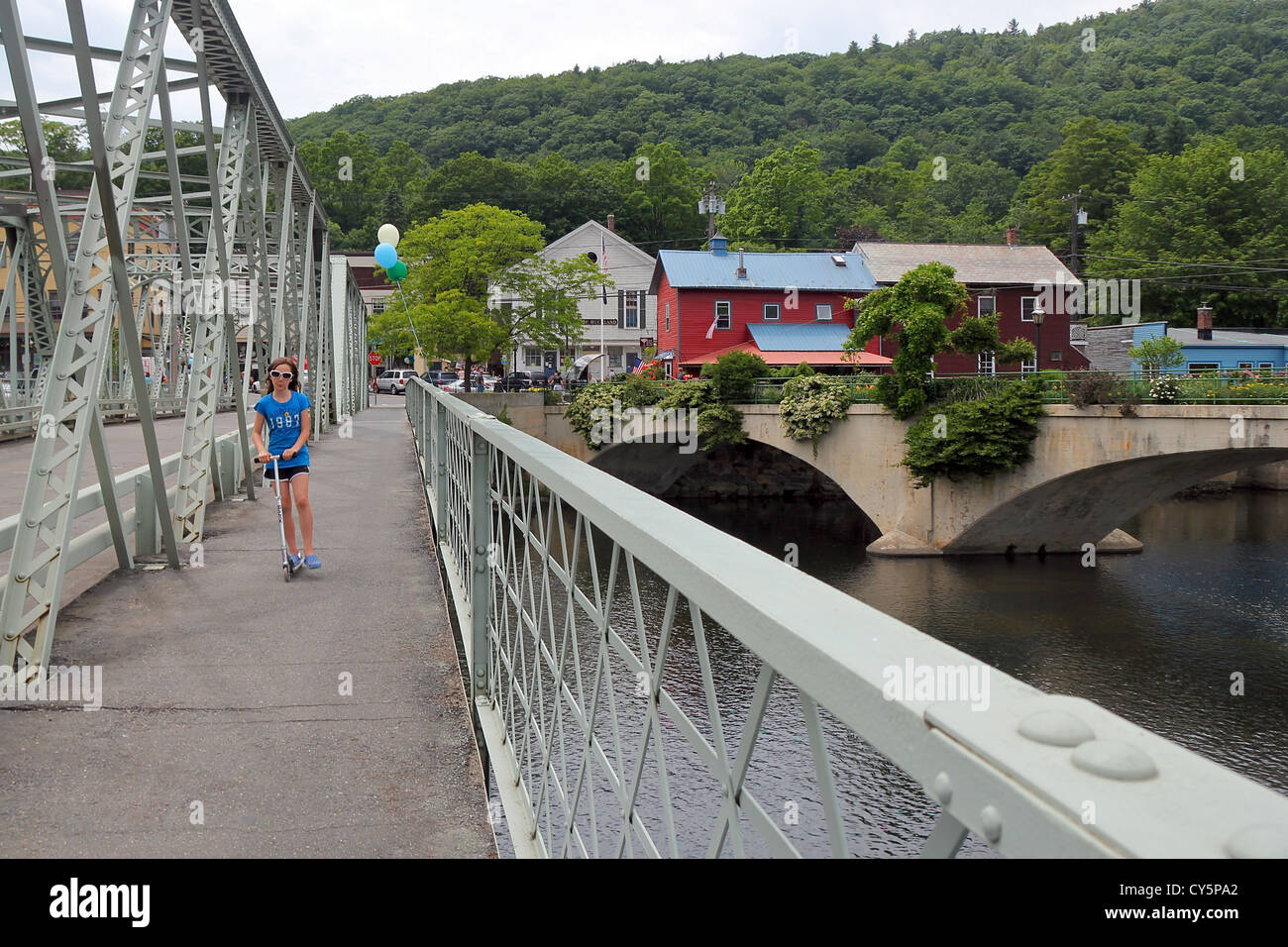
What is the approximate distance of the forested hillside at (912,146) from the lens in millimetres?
67438

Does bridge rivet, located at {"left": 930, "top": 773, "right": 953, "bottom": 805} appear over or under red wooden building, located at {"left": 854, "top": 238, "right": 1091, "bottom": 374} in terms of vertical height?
under

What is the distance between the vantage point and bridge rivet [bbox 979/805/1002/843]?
2.54 feet

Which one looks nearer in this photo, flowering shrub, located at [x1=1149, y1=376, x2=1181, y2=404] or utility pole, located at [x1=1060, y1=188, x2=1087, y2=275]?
flowering shrub, located at [x1=1149, y1=376, x2=1181, y2=404]

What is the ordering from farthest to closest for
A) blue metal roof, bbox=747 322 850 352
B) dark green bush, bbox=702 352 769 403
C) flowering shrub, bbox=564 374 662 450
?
blue metal roof, bbox=747 322 850 352 → flowering shrub, bbox=564 374 662 450 → dark green bush, bbox=702 352 769 403

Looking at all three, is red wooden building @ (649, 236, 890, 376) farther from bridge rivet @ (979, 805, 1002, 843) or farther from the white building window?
bridge rivet @ (979, 805, 1002, 843)

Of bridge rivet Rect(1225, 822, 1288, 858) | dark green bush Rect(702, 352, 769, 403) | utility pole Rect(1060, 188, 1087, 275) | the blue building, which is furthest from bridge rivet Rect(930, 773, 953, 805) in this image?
utility pole Rect(1060, 188, 1087, 275)

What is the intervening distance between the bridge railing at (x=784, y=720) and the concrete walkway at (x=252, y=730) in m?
0.53

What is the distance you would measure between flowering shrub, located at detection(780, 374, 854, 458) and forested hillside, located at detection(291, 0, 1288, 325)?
38599 millimetres

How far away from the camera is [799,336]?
50.6 meters

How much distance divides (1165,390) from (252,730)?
28434 millimetres

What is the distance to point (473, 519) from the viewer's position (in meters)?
4.46

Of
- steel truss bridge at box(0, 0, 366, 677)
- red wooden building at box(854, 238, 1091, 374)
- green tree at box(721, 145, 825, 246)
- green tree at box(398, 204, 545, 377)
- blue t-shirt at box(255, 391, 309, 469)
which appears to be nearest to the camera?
steel truss bridge at box(0, 0, 366, 677)

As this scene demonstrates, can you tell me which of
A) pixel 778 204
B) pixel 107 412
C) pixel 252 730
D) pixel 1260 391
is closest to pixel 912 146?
pixel 778 204
